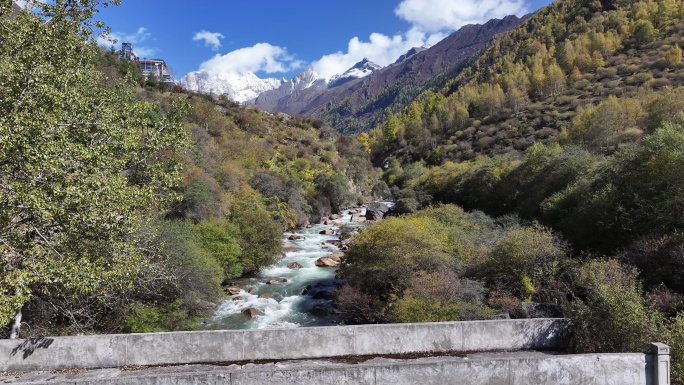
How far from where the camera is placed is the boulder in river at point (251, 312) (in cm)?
2119

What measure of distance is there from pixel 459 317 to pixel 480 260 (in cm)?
605

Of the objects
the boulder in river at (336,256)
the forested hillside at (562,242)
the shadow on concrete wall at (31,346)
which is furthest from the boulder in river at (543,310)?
the boulder in river at (336,256)

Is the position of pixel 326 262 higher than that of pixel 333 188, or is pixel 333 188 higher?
pixel 333 188

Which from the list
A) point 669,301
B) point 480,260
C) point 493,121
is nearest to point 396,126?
point 493,121

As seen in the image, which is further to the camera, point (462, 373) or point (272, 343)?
point (272, 343)

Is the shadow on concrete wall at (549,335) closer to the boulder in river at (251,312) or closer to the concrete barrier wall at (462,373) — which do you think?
the concrete barrier wall at (462,373)

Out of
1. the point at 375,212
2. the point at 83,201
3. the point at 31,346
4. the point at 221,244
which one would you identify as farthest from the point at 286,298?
the point at 375,212

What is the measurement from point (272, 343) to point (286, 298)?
45.6 ft

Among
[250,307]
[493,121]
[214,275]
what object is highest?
[493,121]

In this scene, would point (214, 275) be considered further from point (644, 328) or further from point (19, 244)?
point (644, 328)

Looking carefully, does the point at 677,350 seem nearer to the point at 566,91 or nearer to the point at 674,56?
the point at 674,56

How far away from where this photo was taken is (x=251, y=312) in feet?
70.0

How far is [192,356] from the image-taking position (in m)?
10.4

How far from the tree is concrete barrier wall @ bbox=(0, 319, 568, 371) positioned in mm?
1472
